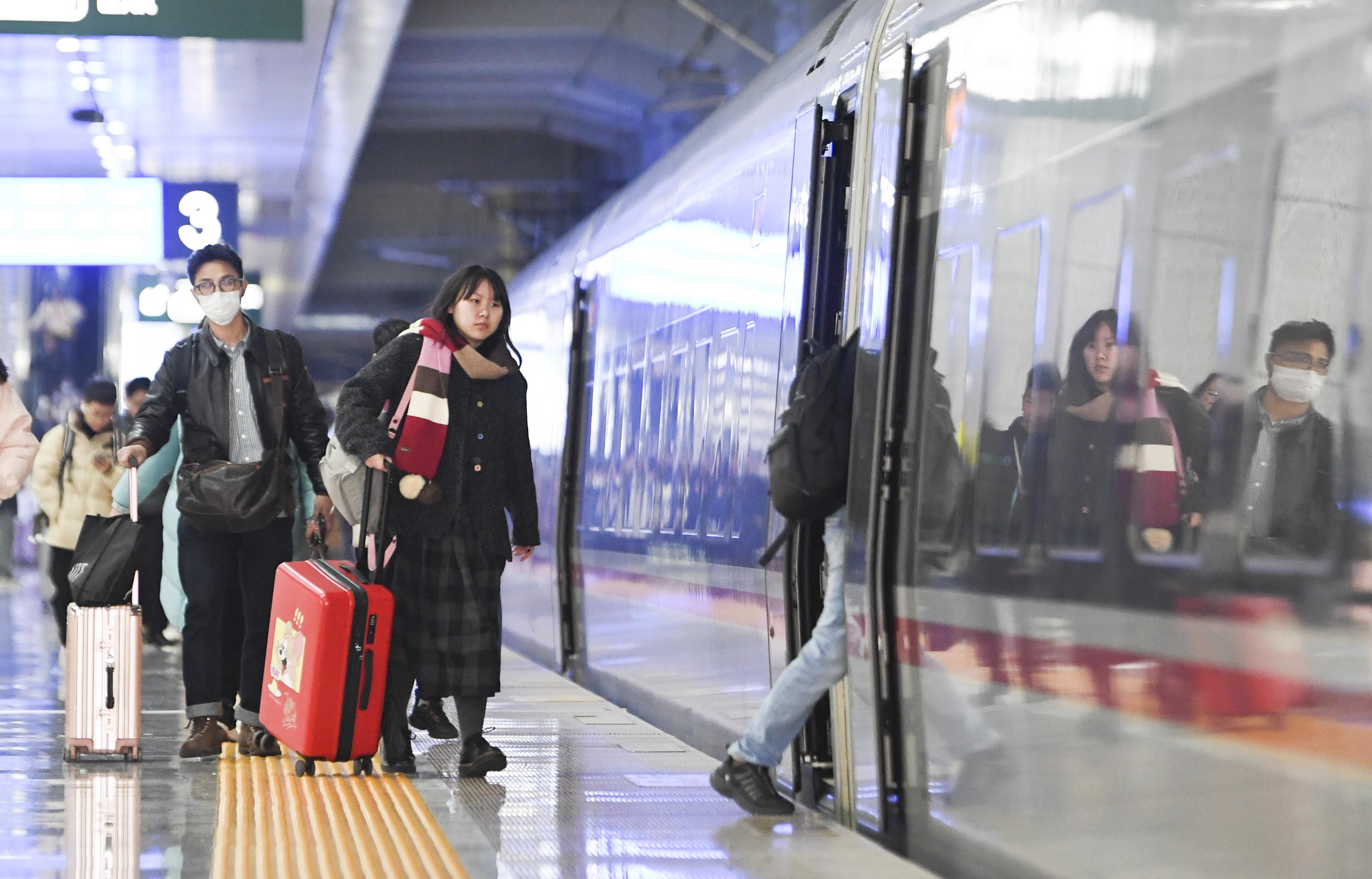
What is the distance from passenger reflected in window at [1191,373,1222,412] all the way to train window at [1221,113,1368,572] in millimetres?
74

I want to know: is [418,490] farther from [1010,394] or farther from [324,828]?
[1010,394]

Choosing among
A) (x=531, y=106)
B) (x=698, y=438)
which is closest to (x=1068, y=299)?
(x=698, y=438)

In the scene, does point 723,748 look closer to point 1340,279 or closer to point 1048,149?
point 1048,149

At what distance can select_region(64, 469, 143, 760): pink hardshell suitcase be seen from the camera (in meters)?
5.84

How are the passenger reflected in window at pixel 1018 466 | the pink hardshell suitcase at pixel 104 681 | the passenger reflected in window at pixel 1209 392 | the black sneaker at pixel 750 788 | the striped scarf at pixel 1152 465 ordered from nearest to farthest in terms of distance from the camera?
the passenger reflected in window at pixel 1209 392
the striped scarf at pixel 1152 465
the passenger reflected in window at pixel 1018 466
the black sneaker at pixel 750 788
the pink hardshell suitcase at pixel 104 681

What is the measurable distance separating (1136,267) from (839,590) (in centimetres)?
161

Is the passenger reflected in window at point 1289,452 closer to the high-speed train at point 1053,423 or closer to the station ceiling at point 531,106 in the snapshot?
the high-speed train at point 1053,423

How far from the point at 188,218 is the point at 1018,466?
10.3 metres

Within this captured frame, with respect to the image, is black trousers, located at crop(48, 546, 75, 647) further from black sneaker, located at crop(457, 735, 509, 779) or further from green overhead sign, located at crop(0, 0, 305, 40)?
black sneaker, located at crop(457, 735, 509, 779)

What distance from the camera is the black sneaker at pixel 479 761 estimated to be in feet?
18.5

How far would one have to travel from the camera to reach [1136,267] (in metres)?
3.33

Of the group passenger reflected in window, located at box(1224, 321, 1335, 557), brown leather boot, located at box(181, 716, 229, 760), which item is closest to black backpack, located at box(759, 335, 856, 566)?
passenger reflected in window, located at box(1224, 321, 1335, 557)

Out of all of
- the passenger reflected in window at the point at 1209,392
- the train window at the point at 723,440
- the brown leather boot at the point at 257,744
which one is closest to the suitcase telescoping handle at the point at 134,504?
the brown leather boot at the point at 257,744

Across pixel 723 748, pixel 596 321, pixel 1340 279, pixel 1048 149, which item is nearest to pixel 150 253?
pixel 596 321
